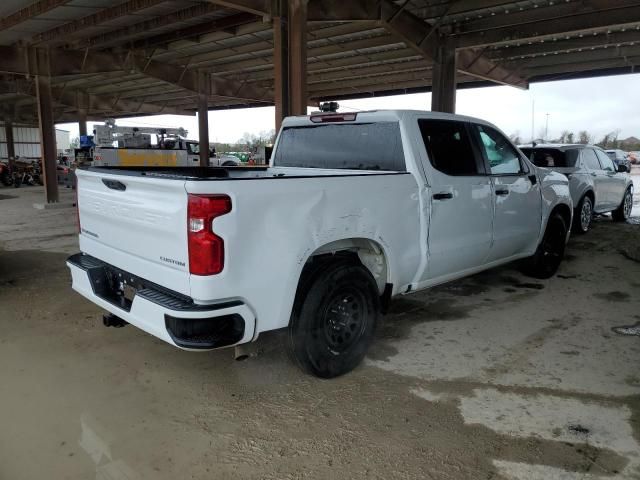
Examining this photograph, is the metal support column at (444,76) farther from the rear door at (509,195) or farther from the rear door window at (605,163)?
the rear door at (509,195)

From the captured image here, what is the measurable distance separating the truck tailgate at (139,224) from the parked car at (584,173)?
7607 millimetres

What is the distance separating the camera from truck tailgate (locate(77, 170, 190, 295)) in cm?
282

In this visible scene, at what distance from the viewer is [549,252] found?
6215mm

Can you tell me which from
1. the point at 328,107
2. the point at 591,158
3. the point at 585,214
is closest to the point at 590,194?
the point at 585,214

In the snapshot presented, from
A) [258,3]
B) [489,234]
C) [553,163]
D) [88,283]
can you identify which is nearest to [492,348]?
[489,234]

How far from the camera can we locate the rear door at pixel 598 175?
937 cm

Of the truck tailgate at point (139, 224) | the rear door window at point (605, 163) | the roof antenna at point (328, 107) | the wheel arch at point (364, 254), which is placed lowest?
the wheel arch at point (364, 254)

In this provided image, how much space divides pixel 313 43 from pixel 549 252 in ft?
33.4

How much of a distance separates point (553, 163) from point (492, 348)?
6.00 metres

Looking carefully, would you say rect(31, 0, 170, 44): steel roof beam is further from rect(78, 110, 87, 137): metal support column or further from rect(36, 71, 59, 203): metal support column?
rect(78, 110, 87, 137): metal support column

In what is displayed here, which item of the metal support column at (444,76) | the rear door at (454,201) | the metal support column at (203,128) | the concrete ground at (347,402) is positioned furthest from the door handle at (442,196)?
the metal support column at (203,128)

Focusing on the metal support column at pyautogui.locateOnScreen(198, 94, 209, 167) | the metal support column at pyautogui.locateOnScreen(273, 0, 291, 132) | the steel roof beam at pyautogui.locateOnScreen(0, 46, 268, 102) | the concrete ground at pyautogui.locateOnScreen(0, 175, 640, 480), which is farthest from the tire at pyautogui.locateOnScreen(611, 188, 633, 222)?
the metal support column at pyautogui.locateOnScreen(198, 94, 209, 167)

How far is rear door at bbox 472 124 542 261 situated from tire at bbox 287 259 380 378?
1.85m

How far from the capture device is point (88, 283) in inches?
142
